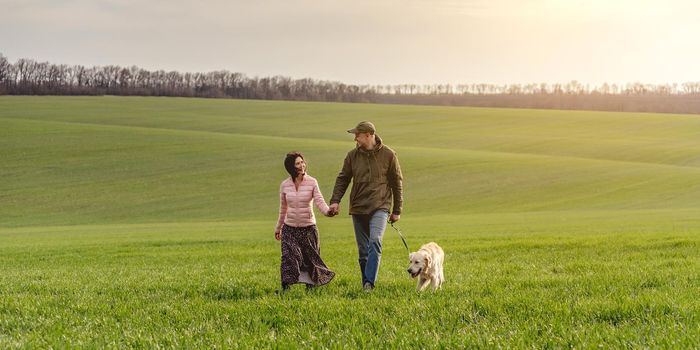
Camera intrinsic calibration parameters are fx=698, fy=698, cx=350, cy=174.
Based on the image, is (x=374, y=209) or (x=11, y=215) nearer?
(x=374, y=209)

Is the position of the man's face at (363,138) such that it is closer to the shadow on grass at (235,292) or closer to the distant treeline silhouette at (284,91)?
the shadow on grass at (235,292)

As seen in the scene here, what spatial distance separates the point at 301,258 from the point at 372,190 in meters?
1.51

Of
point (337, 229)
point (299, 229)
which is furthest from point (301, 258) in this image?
point (337, 229)

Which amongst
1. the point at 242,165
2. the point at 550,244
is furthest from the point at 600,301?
the point at 242,165

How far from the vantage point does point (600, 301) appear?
787 centimetres

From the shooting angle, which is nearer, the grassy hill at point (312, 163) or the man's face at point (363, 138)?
the man's face at point (363, 138)

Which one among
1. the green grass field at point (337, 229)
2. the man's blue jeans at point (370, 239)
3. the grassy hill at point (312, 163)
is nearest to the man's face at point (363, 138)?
the man's blue jeans at point (370, 239)

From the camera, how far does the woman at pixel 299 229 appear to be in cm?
1058

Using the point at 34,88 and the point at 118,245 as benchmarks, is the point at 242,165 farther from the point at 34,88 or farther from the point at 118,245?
the point at 34,88

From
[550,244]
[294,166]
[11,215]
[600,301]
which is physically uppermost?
[294,166]

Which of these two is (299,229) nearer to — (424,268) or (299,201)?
(299,201)

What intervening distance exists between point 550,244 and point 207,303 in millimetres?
12250

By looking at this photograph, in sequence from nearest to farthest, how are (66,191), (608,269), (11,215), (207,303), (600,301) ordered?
(600,301)
(207,303)
(608,269)
(11,215)
(66,191)

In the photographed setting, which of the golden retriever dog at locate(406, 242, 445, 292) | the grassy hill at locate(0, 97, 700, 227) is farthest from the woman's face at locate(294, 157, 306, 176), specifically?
the grassy hill at locate(0, 97, 700, 227)
